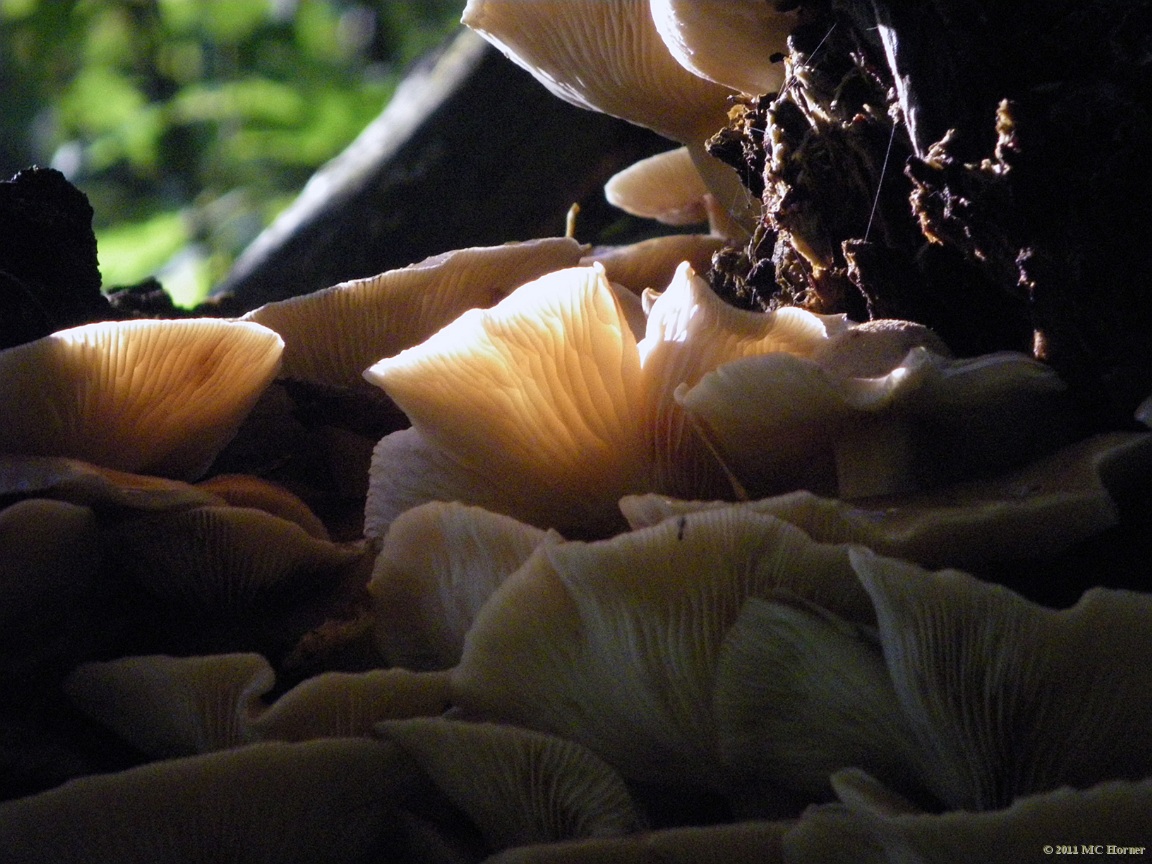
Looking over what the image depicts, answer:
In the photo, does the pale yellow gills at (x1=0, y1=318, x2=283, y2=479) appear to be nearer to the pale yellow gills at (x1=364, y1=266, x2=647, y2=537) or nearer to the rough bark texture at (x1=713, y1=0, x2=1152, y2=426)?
the pale yellow gills at (x1=364, y1=266, x2=647, y2=537)

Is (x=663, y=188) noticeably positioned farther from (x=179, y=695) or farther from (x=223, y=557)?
(x=179, y=695)

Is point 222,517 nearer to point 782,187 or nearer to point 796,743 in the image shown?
point 796,743

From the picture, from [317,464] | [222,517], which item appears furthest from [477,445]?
[317,464]

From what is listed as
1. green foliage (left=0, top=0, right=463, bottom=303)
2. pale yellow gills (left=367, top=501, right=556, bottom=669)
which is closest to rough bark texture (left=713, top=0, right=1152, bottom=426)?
pale yellow gills (left=367, top=501, right=556, bottom=669)

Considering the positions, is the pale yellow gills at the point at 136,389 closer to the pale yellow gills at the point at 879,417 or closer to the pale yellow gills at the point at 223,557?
the pale yellow gills at the point at 223,557

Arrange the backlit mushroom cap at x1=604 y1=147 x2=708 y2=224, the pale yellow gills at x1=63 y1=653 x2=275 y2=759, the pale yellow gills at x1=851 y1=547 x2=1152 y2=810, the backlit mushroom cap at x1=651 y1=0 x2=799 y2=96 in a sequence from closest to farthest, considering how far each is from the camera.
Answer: the pale yellow gills at x1=851 y1=547 x2=1152 y2=810 < the pale yellow gills at x1=63 y1=653 x2=275 y2=759 < the backlit mushroom cap at x1=651 y1=0 x2=799 y2=96 < the backlit mushroom cap at x1=604 y1=147 x2=708 y2=224

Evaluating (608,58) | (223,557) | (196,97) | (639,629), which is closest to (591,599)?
(639,629)

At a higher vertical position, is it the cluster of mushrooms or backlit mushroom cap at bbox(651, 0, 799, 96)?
backlit mushroom cap at bbox(651, 0, 799, 96)

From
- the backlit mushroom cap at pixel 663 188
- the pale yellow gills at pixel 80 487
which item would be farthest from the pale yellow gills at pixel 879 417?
the backlit mushroom cap at pixel 663 188
